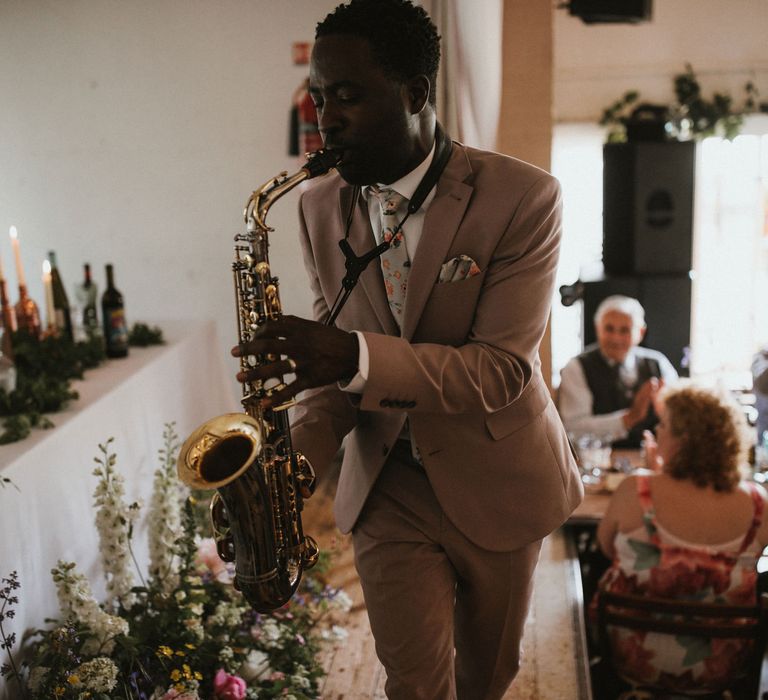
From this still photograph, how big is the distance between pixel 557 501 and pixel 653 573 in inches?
29.2

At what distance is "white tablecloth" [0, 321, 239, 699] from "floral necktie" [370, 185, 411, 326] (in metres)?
1.03

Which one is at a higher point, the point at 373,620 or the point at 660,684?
the point at 373,620

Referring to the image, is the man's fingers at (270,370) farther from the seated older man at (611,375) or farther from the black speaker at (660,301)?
the black speaker at (660,301)

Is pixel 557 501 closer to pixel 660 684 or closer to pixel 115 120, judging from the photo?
pixel 660 684

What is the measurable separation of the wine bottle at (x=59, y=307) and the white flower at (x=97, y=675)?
1704 mm

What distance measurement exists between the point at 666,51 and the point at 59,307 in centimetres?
613

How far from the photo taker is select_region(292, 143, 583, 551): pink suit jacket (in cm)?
151

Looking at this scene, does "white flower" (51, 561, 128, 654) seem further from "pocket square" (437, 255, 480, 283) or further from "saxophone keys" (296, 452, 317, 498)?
"pocket square" (437, 255, 480, 283)

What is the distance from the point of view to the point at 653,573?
236 centimetres

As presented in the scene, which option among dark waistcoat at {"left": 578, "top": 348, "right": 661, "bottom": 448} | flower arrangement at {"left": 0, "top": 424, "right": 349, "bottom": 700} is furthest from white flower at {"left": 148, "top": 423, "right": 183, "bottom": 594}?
dark waistcoat at {"left": 578, "top": 348, "right": 661, "bottom": 448}

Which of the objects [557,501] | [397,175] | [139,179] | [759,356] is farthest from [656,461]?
[139,179]

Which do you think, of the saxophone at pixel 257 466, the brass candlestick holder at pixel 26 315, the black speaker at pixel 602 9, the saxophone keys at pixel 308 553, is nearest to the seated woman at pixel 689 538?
the saxophone keys at pixel 308 553

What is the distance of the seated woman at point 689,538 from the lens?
7.59 ft

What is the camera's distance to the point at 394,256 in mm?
1685
